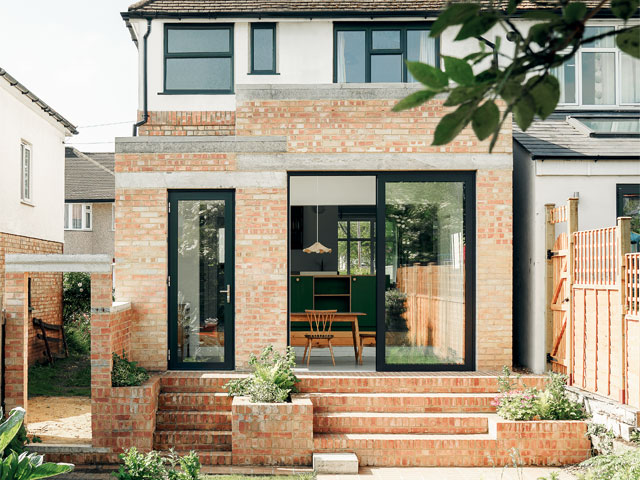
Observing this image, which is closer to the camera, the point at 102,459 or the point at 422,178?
the point at 102,459

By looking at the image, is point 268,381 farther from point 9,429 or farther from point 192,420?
point 9,429

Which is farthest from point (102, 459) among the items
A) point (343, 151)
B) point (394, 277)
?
point (343, 151)

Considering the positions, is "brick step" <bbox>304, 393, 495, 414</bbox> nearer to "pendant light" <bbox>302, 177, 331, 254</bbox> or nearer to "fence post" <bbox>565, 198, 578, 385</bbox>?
"fence post" <bbox>565, 198, 578, 385</bbox>

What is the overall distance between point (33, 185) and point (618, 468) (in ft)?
40.8

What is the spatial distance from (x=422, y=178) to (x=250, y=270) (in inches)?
105

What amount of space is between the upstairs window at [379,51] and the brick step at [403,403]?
7261 millimetres

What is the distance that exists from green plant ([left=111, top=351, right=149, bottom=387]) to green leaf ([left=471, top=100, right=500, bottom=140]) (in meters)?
7.00

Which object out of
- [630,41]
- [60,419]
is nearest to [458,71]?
[630,41]

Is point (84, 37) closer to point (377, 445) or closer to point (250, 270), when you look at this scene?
point (250, 270)

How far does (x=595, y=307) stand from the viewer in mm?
7859

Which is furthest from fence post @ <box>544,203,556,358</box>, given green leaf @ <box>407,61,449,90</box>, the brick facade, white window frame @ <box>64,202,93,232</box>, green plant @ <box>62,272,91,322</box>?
white window frame @ <box>64,202,93,232</box>

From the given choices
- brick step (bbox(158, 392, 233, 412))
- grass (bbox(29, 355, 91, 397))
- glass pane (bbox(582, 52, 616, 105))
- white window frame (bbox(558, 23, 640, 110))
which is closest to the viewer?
brick step (bbox(158, 392, 233, 412))

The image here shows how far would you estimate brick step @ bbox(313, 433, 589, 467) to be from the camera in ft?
24.5

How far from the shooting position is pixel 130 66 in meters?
15.0
